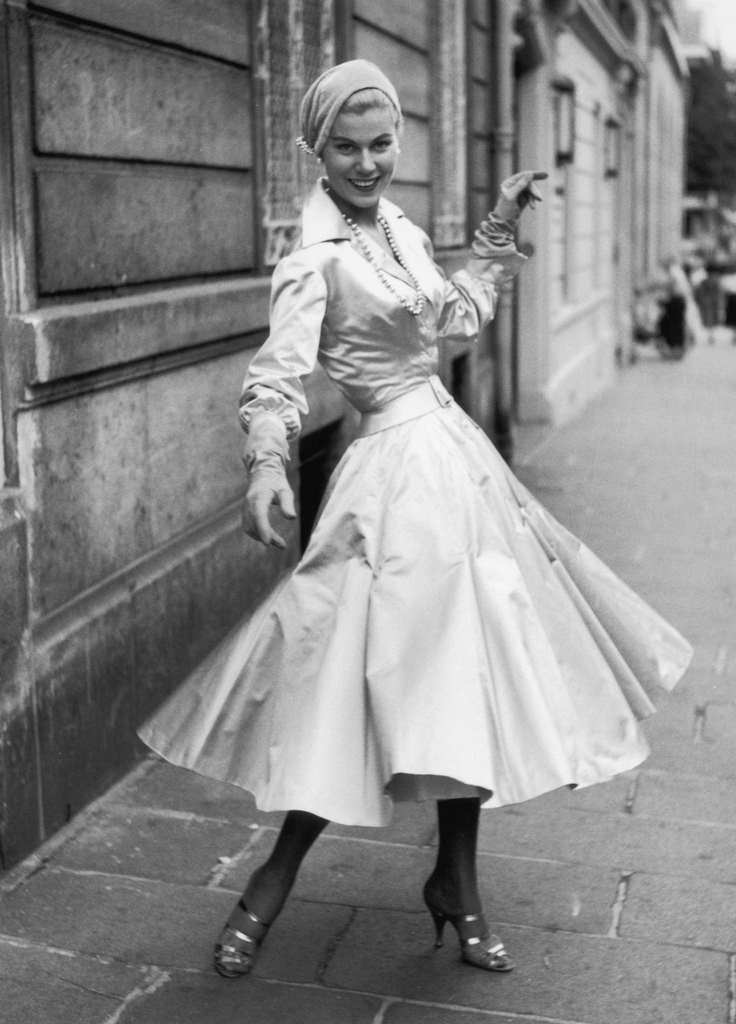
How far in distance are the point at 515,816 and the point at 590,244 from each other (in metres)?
14.4

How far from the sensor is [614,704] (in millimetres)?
3182

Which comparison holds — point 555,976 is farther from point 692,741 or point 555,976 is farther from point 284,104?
point 284,104

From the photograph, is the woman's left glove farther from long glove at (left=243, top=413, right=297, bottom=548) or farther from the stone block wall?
the stone block wall

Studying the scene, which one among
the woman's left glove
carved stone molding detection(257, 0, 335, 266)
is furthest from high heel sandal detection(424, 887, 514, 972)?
carved stone molding detection(257, 0, 335, 266)

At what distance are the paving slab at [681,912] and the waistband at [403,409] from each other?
122 cm

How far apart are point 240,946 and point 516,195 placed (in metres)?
1.69

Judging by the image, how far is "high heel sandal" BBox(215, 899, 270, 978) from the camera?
321 centimetres

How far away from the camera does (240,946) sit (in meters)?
3.21

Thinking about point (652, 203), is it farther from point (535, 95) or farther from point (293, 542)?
point (293, 542)

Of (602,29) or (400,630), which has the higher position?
(602,29)

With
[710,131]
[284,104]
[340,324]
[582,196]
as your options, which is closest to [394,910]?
[340,324]

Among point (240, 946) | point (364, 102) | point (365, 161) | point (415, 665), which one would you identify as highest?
point (364, 102)

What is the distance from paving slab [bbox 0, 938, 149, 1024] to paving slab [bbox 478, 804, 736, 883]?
111cm

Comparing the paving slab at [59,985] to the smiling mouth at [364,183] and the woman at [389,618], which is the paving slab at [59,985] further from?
the smiling mouth at [364,183]
